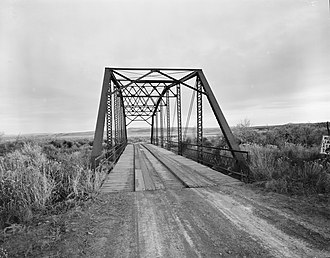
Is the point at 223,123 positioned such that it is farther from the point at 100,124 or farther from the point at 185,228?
the point at 185,228

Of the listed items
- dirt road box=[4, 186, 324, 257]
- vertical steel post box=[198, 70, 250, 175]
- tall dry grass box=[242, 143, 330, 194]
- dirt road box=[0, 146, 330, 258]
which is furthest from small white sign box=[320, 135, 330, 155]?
vertical steel post box=[198, 70, 250, 175]

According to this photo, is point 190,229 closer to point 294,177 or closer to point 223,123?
point 294,177

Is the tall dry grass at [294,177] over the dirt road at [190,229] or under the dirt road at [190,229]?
over

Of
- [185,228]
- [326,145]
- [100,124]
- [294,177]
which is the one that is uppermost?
[100,124]

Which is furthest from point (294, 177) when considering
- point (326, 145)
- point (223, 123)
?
point (223, 123)

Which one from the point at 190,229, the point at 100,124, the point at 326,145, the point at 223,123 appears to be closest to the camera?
the point at 190,229

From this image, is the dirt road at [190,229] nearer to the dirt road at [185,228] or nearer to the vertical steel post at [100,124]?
the dirt road at [185,228]

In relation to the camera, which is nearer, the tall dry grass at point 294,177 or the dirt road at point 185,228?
the dirt road at point 185,228

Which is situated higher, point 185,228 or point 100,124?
point 100,124

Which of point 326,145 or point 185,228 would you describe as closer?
point 185,228

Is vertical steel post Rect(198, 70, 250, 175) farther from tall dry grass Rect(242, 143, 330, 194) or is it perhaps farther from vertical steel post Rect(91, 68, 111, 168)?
vertical steel post Rect(91, 68, 111, 168)

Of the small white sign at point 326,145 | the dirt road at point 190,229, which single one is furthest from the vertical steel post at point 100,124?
the small white sign at point 326,145

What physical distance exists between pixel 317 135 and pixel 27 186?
15.7 m

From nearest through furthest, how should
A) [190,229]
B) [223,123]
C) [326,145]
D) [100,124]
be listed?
[190,229] < [326,145] < [100,124] < [223,123]
